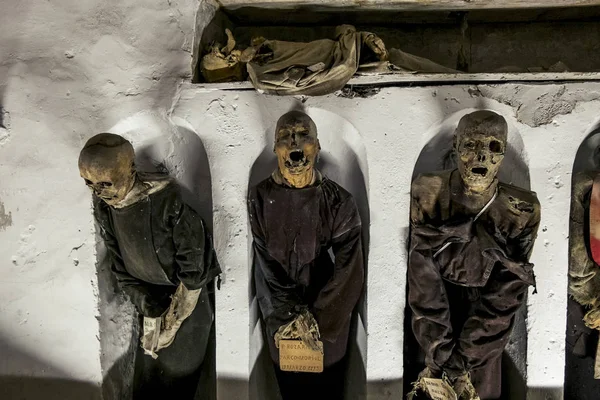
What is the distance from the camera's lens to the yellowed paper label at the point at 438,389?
316 cm

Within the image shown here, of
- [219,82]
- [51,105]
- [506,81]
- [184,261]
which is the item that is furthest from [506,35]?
[51,105]

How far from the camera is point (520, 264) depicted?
3029mm

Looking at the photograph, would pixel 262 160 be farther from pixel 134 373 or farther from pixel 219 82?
pixel 134 373

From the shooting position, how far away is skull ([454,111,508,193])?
291 cm

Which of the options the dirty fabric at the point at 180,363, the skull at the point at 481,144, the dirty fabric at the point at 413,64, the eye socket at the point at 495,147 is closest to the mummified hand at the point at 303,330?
the dirty fabric at the point at 180,363

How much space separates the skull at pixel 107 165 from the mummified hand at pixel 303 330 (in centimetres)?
115

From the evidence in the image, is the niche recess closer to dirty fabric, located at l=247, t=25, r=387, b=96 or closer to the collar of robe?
dirty fabric, located at l=247, t=25, r=387, b=96

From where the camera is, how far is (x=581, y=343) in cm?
357

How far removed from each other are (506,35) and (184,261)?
8.11 feet

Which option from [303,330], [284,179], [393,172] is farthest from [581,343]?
[284,179]

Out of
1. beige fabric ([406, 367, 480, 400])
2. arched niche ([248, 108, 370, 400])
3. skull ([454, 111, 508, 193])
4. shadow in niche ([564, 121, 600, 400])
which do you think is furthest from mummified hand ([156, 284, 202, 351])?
shadow in niche ([564, 121, 600, 400])

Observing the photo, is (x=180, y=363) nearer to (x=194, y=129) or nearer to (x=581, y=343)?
(x=194, y=129)

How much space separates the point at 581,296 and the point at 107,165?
2.78 m

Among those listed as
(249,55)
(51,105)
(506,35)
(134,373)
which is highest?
(506,35)
